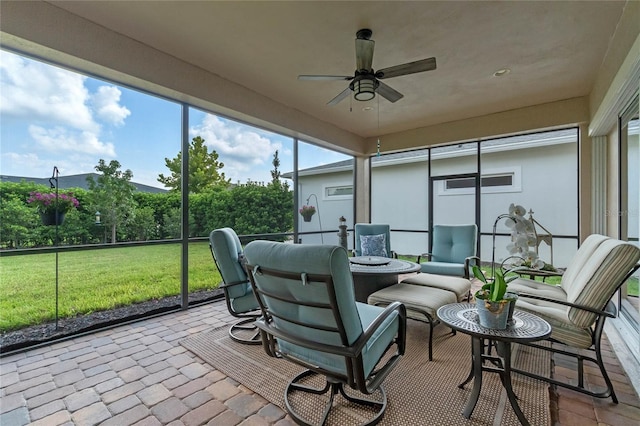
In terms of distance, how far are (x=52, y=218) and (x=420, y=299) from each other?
3713 mm

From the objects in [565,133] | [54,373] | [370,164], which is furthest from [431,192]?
[54,373]

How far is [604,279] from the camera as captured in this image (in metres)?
2.07

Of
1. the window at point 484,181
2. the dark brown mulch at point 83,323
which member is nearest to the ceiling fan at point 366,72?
the dark brown mulch at point 83,323

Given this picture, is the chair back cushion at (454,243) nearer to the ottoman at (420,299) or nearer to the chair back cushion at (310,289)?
the ottoman at (420,299)

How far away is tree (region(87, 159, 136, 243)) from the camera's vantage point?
339 cm

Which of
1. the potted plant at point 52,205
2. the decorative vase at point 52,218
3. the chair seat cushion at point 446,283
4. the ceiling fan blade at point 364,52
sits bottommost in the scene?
the chair seat cushion at point 446,283

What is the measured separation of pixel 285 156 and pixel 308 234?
1.58 m

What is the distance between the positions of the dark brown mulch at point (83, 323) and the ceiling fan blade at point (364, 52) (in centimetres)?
364

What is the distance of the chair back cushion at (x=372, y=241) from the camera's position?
487cm

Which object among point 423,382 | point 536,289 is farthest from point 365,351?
point 536,289

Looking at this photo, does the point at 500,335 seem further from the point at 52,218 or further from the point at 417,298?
the point at 52,218

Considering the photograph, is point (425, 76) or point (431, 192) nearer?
point (425, 76)

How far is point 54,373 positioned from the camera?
242cm

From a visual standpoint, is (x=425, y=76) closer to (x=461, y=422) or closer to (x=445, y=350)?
(x=445, y=350)
